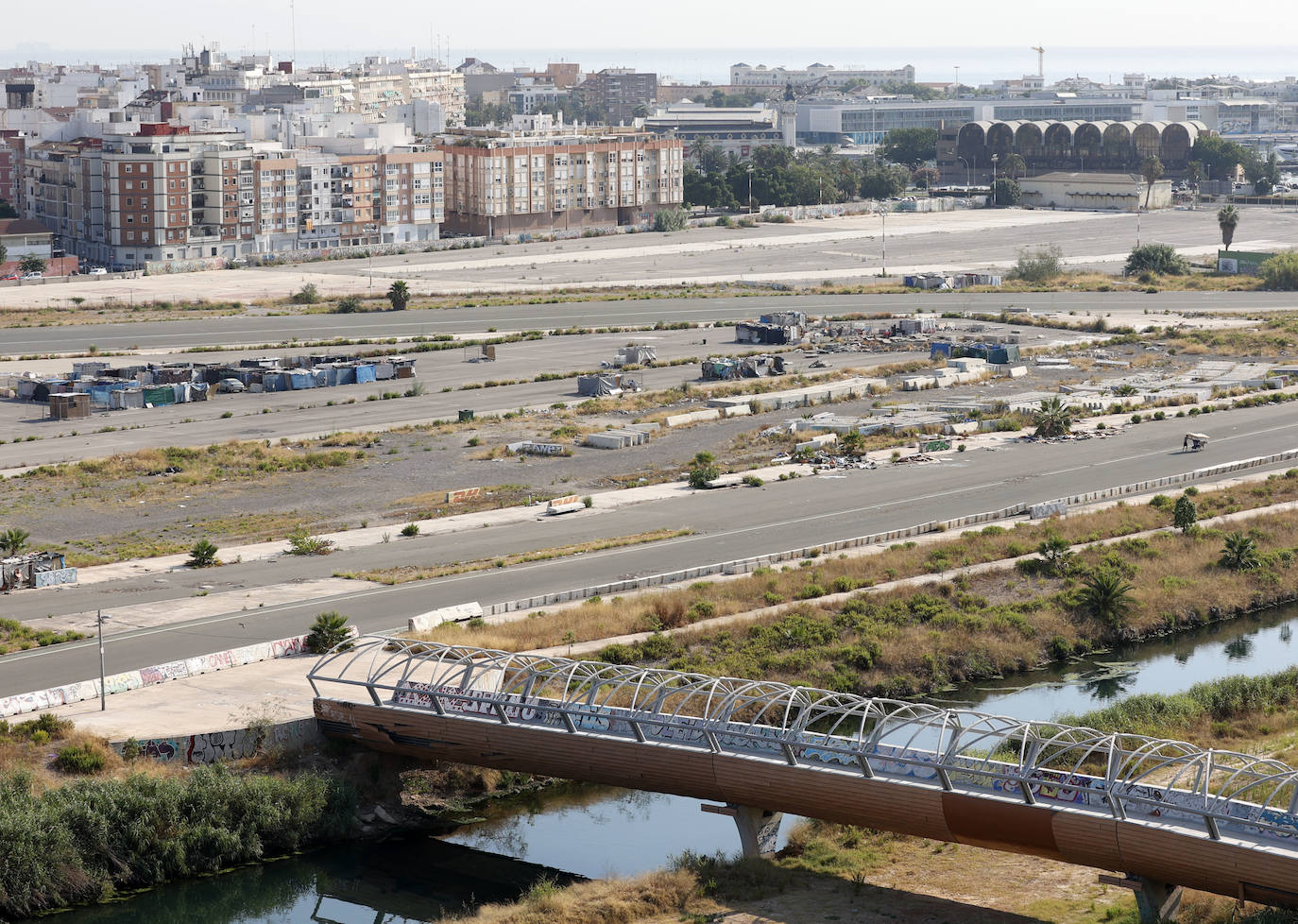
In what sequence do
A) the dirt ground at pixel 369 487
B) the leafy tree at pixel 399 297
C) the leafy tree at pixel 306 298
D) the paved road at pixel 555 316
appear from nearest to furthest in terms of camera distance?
the dirt ground at pixel 369 487 → the paved road at pixel 555 316 → the leafy tree at pixel 399 297 → the leafy tree at pixel 306 298

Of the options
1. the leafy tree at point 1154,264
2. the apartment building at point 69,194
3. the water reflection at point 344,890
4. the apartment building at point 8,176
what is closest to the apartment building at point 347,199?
the apartment building at point 69,194

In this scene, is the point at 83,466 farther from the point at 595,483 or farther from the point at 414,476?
the point at 595,483

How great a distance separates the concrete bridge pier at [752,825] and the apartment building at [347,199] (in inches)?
5372

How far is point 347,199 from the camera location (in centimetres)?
16938

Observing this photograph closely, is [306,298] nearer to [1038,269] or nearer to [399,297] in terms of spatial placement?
[399,297]

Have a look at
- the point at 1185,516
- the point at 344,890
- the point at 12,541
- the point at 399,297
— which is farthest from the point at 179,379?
the point at 344,890

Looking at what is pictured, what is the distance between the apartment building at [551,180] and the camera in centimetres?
17950

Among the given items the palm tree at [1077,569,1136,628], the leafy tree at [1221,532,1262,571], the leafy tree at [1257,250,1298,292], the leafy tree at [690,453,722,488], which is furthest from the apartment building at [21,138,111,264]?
the palm tree at [1077,569,1136,628]

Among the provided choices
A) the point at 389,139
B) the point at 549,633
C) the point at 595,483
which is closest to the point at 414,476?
the point at 595,483

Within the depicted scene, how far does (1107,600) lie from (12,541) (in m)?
34.3

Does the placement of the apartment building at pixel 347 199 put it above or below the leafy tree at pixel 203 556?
above

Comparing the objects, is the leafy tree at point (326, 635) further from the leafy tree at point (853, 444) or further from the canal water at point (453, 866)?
the leafy tree at point (853, 444)

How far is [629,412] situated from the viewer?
274 feet

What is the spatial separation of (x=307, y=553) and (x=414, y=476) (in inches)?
554
